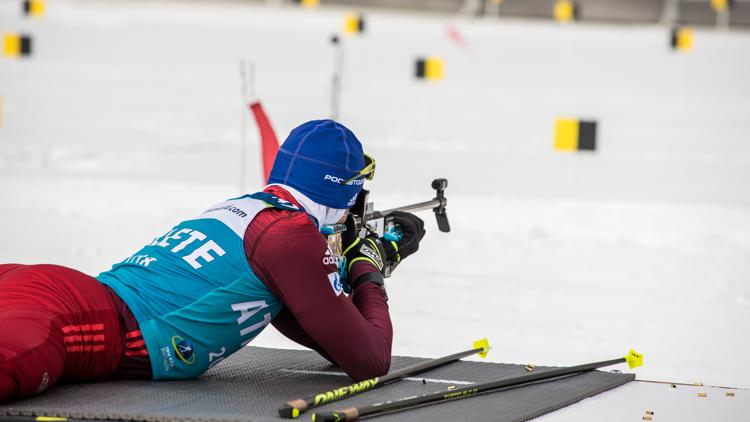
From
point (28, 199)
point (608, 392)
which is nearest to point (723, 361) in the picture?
point (608, 392)

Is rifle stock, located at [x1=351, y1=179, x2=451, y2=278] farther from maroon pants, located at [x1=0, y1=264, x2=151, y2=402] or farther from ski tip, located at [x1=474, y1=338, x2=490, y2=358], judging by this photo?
maroon pants, located at [x1=0, y1=264, x2=151, y2=402]

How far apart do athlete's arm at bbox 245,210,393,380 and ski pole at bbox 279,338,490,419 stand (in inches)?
2.5

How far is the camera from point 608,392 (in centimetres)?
288

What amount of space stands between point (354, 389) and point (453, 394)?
0.23m

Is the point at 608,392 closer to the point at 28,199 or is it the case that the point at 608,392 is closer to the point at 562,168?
the point at 28,199

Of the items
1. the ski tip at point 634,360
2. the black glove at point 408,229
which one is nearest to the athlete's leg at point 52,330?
the black glove at point 408,229

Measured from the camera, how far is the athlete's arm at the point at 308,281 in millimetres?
2496

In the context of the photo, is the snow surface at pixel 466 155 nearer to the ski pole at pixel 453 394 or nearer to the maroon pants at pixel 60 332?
the ski pole at pixel 453 394

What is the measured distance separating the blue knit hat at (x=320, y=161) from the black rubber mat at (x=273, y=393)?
466 mm

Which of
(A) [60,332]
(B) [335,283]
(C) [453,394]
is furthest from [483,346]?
(A) [60,332]

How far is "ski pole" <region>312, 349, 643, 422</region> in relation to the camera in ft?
7.61

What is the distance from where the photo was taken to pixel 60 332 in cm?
236

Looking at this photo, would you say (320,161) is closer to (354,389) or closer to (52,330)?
(354,389)

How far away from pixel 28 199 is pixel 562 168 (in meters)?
3.99
